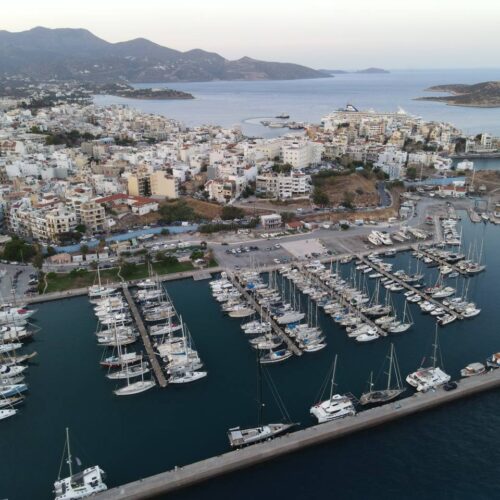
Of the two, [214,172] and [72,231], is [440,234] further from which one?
[72,231]

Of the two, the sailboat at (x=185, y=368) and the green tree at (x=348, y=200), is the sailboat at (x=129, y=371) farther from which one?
the green tree at (x=348, y=200)

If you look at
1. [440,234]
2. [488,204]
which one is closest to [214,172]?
[440,234]

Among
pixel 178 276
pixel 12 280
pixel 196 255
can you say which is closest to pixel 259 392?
pixel 178 276

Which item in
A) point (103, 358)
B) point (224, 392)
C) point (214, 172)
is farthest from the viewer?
point (214, 172)

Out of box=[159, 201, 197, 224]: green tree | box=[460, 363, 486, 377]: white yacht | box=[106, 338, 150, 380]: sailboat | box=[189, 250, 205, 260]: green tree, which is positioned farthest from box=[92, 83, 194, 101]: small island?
box=[460, 363, 486, 377]: white yacht

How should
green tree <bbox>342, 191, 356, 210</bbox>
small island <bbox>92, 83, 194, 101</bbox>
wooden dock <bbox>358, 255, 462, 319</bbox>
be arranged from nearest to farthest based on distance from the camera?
wooden dock <bbox>358, 255, 462, 319</bbox> → green tree <bbox>342, 191, 356, 210</bbox> → small island <bbox>92, 83, 194, 101</bbox>

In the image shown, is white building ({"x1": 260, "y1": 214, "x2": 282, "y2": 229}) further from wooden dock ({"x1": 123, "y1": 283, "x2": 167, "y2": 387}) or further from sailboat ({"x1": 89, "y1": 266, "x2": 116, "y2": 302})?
sailboat ({"x1": 89, "y1": 266, "x2": 116, "y2": 302})

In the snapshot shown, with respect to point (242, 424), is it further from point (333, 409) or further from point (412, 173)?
point (412, 173)
